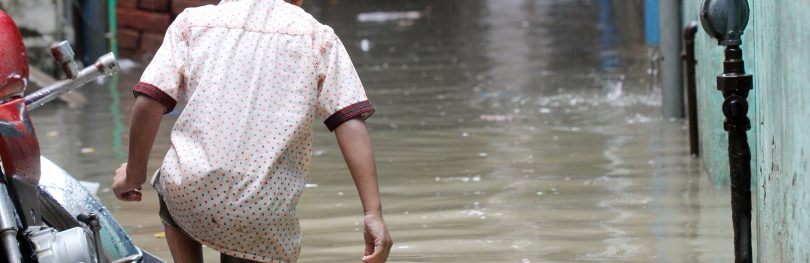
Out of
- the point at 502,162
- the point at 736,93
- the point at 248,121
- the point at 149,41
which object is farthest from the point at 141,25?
the point at 248,121

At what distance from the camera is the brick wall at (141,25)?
57.0 ft

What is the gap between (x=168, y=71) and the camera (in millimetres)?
3527

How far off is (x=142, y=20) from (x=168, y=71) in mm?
14273

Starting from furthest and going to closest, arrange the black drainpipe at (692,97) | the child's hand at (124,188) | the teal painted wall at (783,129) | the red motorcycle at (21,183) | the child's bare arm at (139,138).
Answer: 1. the black drainpipe at (692,97)
2. the teal painted wall at (783,129)
3. the child's hand at (124,188)
4. the child's bare arm at (139,138)
5. the red motorcycle at (21,183)

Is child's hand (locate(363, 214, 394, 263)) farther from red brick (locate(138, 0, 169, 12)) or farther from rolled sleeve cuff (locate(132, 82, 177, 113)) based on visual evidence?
red brick (locate(138, 0, 169, 12))

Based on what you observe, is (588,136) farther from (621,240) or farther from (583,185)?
(621,240)

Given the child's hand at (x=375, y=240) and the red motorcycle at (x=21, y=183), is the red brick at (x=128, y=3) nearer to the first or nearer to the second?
the red motorcycle at (x=21, y=183)

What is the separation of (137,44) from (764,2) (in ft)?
44.4

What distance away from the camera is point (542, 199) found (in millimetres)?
7285

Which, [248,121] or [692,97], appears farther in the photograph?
[692,97]

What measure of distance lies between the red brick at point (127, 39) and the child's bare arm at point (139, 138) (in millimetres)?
13913

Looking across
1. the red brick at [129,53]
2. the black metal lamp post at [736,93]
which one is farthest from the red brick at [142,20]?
the black metal lamp post at [736,93]

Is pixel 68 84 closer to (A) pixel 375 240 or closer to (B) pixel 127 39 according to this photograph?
(A) pixel 375 240

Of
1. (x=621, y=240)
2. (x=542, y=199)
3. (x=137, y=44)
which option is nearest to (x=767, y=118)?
(x=621, y=240)
